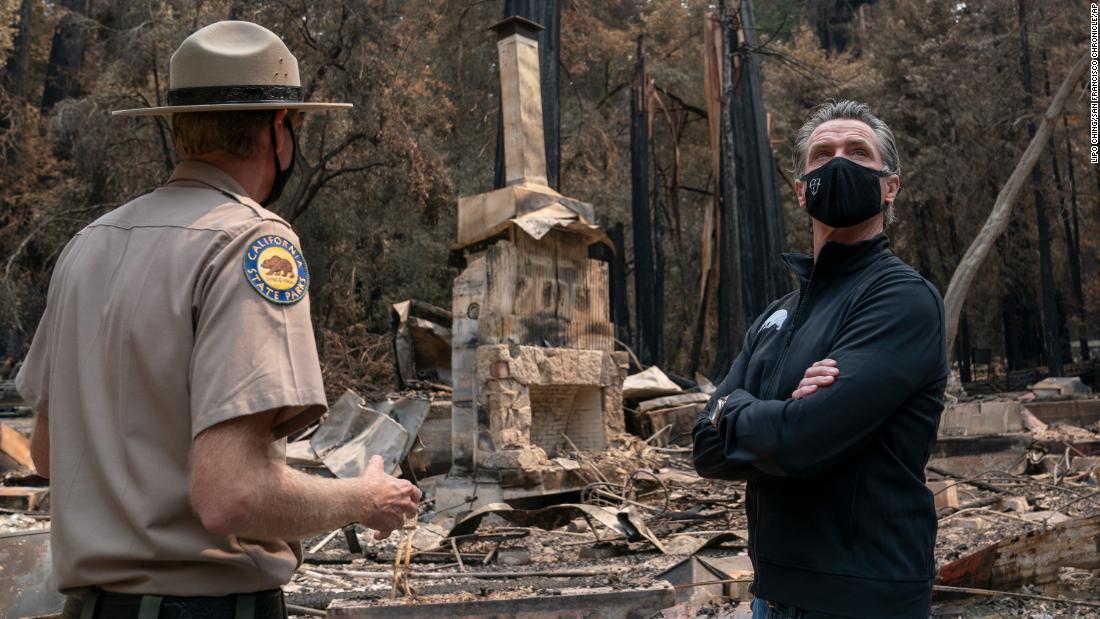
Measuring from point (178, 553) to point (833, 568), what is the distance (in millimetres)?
1273

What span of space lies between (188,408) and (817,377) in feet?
4.21

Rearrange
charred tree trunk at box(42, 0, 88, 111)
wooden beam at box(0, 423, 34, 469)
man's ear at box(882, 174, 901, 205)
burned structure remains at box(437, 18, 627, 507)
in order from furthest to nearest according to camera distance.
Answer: charred tree trunk at box(42, 0, 88, 111)
wooden beam at box(0, 423, 34, 469)
burned structure remains at box(437, 18, 627, 507)
man's ear at box(882, 174, 901, 205)

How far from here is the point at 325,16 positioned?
17359mm

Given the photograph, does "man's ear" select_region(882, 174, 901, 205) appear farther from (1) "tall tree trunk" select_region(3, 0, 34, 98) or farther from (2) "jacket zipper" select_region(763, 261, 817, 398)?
(1) "tall tree trunk" select_region(3, 0, 34, 98)

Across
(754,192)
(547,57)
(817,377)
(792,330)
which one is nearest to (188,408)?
(817,377)

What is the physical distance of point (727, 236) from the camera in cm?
1802

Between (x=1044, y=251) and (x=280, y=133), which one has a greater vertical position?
(x=1044, y=251)

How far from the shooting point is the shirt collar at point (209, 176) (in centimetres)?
196

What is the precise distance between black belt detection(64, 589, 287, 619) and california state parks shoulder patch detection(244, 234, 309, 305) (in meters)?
0.54

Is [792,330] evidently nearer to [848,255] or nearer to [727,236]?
A: [848,255]

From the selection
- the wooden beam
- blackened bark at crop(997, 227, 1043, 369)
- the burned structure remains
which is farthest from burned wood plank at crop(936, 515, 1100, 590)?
blackened bark at crop(997, 227, 1043, 369)

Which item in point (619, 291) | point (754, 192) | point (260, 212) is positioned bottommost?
point (260, 212)

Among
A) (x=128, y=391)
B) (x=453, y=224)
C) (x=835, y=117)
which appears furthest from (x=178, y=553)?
(x=453, y=224)

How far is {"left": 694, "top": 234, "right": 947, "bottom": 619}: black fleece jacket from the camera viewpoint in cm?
211
